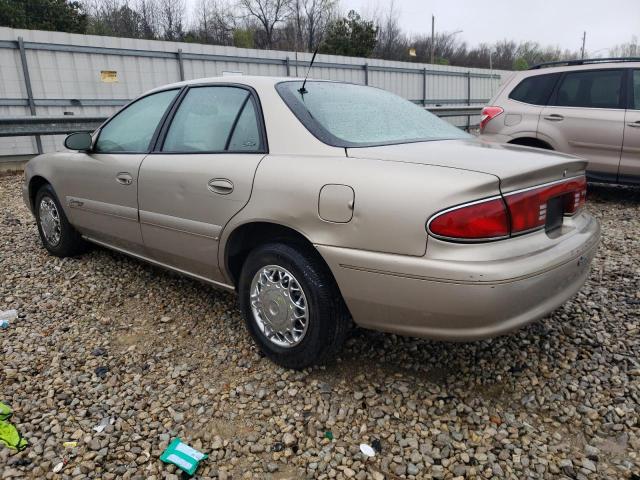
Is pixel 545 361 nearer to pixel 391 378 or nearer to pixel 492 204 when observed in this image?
pixel 391 378

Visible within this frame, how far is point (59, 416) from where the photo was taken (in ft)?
7.75

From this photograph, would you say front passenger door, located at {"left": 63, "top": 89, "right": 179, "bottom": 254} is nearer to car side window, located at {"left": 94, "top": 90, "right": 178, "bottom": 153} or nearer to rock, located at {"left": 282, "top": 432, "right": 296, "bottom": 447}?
car side window, located at {"left": 94, "top": 90, "right": 178, "bottom": 153}

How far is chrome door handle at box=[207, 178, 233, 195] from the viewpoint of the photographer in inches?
107

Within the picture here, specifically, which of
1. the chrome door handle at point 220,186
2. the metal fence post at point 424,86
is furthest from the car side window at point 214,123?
the metal fence post at point 424,86

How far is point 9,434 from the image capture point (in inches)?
87.6

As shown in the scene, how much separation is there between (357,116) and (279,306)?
A: 112cm

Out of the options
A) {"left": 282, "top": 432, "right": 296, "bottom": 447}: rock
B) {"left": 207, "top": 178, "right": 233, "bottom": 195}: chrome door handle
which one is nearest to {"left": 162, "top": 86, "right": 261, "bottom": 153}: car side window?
{"left": 207, "top": 178, "right": 233, "bottom": 195}: chrome door handle

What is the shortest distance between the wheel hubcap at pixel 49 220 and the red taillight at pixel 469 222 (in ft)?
11.8

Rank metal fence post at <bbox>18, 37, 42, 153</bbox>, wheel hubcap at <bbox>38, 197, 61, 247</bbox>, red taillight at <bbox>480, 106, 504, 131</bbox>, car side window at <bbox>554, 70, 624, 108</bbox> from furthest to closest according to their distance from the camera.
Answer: metal fence post at <bbox>18, 37, 42, 153</bbox>
red taillight at <bbox>480, 106, 504, 131</bbox>
car side window at <bbox>554, 70, 624, 108</bbox>
wheel hubcap at <bbox>38, 197, 61, 247</bbox>

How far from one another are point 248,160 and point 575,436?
6.58ft

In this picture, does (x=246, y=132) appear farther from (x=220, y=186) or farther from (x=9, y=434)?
(x=9, y=434)

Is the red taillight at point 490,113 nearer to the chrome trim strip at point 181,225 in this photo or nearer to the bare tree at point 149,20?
→ the chrome trim strip at point 181,225

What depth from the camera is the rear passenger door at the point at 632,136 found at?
5.68 metres

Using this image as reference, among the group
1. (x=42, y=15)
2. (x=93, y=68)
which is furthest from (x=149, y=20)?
(x=93, y=68)
